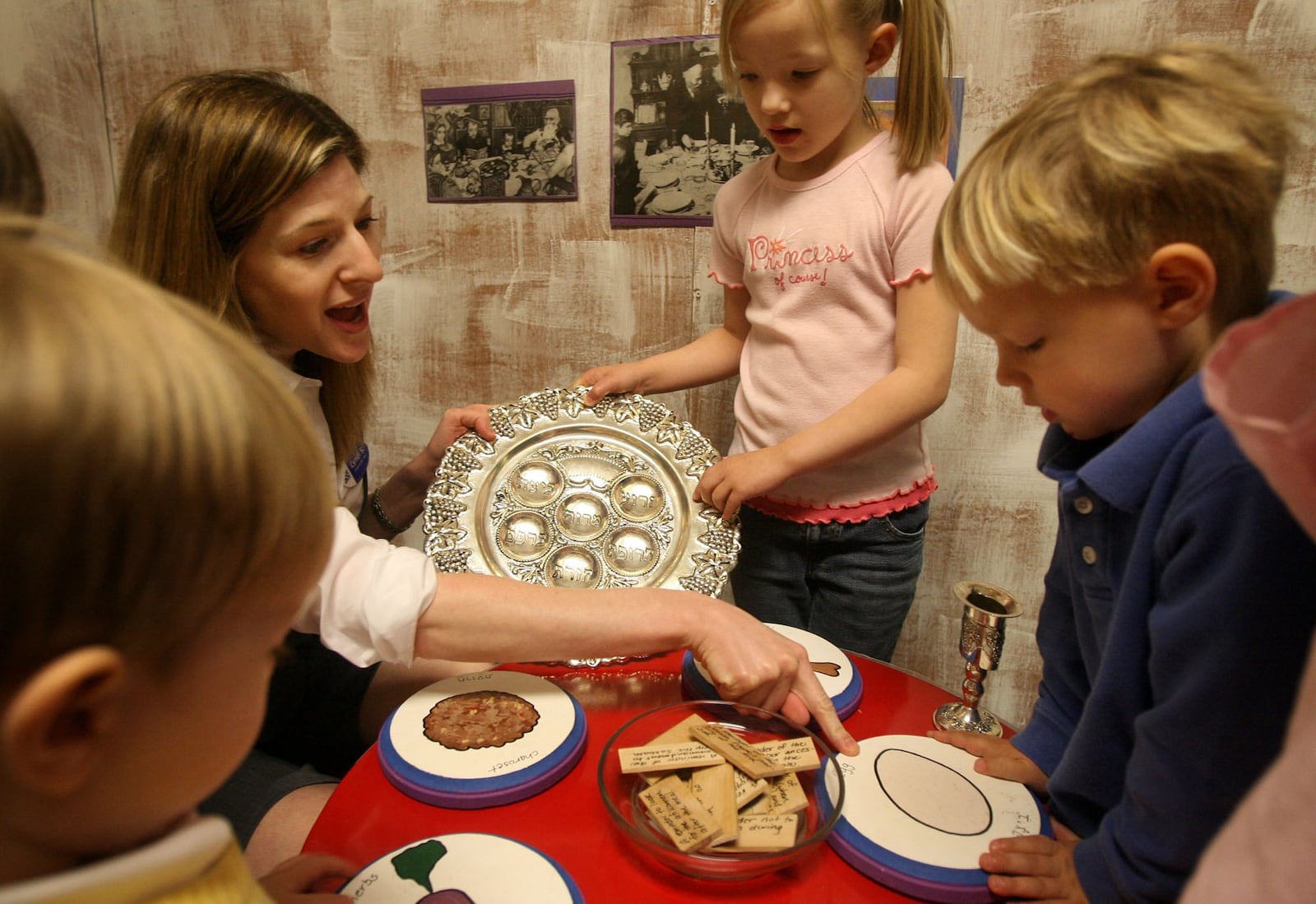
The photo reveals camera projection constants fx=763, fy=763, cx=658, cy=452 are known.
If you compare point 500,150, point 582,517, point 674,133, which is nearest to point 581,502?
point 582,517

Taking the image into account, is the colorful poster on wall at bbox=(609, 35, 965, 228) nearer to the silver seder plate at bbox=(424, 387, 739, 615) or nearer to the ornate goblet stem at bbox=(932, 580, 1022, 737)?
the silver seder plate at bbox=(424, 387, 739, 615)

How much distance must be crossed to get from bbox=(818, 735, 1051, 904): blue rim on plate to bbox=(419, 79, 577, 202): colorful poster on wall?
1.37 meters

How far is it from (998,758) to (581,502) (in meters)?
0.64

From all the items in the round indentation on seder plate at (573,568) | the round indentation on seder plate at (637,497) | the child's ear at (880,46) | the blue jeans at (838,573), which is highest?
the child's ear at (880,46)

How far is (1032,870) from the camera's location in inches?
24.9

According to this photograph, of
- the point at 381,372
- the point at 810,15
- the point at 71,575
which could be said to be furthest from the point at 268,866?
the point at 381,372

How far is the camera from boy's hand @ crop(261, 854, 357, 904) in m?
0.60

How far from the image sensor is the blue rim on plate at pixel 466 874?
0.60 meters

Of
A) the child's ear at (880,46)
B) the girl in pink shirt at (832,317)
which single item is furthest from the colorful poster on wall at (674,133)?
the child's ear at (880,46)

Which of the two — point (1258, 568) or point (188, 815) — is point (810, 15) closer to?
point (1258, 568)

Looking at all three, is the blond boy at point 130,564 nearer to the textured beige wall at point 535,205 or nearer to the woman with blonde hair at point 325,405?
the woman with blonde hair at point 325,405

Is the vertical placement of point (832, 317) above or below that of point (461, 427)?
above

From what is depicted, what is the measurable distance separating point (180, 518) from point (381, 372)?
1.73 m

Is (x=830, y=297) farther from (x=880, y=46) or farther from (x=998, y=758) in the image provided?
(x=998, y=758)
